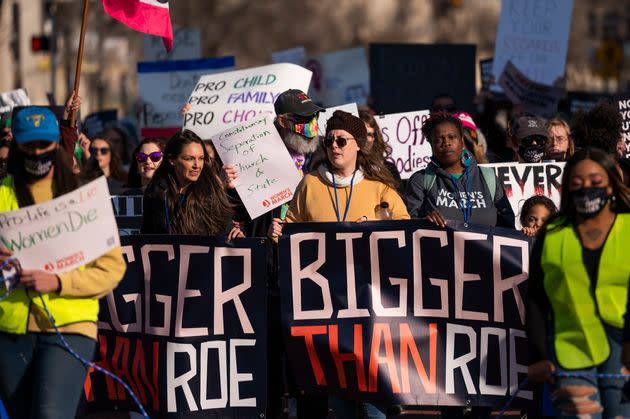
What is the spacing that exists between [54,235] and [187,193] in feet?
5.73

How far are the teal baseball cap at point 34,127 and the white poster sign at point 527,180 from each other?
→ 12.3ft

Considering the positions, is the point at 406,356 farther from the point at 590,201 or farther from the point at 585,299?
the point at 590,201

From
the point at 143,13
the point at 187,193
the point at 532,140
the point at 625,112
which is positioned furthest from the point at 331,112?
the point at 187,193

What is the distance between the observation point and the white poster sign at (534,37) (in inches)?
518

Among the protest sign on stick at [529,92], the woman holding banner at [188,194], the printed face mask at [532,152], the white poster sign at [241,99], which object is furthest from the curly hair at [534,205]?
the protest sign on stick at [529,92]

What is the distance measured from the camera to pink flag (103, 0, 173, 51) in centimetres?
949

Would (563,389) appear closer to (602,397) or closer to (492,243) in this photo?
(602,397)

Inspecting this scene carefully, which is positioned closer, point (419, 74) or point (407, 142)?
point (407, 142)

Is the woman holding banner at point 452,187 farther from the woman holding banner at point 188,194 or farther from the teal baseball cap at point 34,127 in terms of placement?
the teal baseball cap at point 34,127

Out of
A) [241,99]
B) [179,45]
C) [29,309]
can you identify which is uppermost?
[179,45]

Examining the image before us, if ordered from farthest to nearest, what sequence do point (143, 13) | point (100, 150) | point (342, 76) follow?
point (342, 76) < point (100, 150) < point (143, 13)

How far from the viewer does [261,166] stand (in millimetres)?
8117

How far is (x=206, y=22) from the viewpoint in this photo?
47.2 metres

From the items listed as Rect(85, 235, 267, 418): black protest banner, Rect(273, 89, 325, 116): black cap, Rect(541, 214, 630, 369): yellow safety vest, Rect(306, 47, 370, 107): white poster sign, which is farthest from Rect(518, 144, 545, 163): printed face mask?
Rect(306, 47, 370, 107): white poster sign
